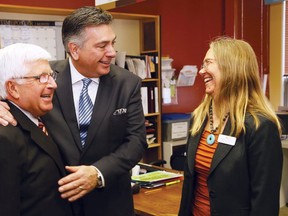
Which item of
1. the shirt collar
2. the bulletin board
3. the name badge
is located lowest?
the name badge

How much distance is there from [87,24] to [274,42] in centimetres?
556

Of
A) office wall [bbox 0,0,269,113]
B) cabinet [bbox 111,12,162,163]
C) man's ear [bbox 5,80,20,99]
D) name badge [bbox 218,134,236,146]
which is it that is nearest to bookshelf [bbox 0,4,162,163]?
cabinet [bbox 111,12,162,163]

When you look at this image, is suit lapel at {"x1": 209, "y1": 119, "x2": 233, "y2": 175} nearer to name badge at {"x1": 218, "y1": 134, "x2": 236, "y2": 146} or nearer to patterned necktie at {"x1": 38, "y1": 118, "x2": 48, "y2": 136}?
name badge at {"x1": 218, "y1": 134, "x2": 236, "y2": 146}

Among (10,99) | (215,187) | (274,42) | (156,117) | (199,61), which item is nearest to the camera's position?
(10,99)

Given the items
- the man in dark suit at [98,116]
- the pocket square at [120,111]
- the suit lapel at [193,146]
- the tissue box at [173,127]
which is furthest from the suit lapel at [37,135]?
the tissue box at [173,127]

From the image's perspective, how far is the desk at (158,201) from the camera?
6.93 feet

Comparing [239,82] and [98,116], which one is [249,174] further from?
[98,116]

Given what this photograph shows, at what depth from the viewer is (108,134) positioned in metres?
1.71

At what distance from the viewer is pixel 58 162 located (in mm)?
1493

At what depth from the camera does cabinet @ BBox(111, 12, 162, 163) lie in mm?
4793

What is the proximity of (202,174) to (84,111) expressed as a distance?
2.02ft

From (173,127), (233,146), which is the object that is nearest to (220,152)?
(233,146)

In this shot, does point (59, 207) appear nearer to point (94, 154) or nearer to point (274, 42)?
point (94, 154)

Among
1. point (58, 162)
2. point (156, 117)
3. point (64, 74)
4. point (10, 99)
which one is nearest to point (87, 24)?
point (64, 74)
